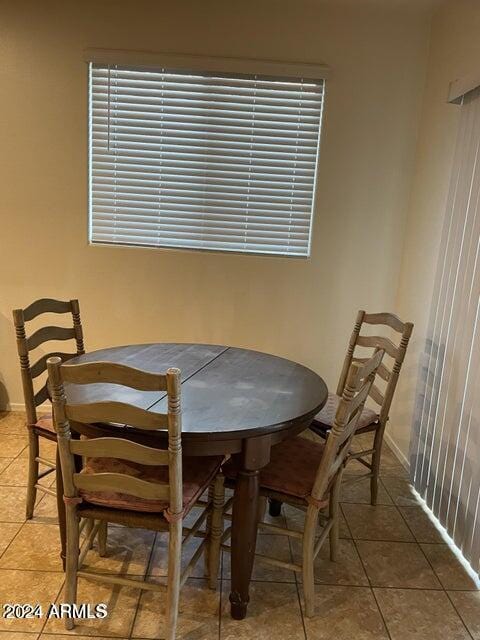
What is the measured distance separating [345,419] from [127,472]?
0.77 meters

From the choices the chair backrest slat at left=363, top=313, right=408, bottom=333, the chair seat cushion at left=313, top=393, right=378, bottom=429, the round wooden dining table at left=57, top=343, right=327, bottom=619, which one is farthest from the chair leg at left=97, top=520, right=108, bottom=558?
the chair backrest slat at left=363, top=313, right=408, bottom=333

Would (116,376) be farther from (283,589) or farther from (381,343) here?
(381,343)

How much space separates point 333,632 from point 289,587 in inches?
9.8

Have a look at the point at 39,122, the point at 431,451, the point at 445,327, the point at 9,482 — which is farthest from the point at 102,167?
the point at 431,451

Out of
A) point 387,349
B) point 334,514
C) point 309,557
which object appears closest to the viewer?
point 309,557

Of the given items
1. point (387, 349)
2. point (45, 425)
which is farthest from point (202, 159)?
point (45, 425)

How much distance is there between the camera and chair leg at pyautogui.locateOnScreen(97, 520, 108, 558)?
1949 mm

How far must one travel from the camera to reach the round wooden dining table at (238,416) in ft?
4.95

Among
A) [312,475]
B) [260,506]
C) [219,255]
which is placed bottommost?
[260,506]

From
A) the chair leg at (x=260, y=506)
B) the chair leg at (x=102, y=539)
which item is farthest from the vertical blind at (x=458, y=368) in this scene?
the chair leg at (x=102, y=539)

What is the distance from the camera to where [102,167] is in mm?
3127

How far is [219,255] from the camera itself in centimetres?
320

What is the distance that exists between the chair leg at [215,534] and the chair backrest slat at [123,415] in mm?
576

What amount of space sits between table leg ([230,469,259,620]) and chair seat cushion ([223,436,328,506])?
0.19 feet
